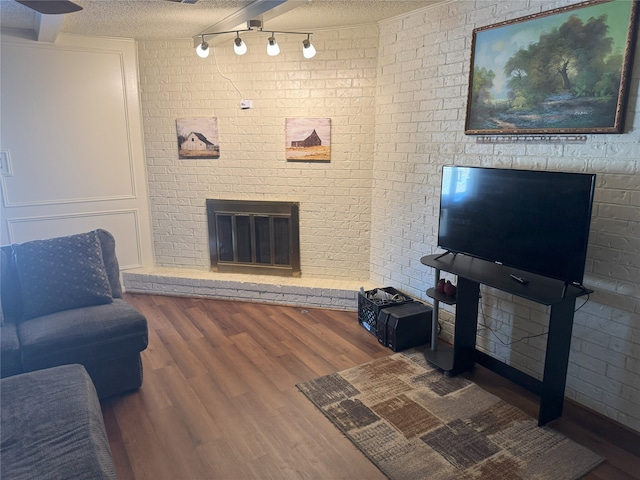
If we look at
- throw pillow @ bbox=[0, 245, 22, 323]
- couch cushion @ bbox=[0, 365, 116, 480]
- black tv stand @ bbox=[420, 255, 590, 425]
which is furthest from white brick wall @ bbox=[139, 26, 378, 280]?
couch cushion @ bbox=[0, 365, 116, 480]

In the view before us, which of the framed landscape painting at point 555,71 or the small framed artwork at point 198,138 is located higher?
the framed landscape painting at point 555,71

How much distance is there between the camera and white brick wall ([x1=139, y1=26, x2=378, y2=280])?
A: 3.86 m

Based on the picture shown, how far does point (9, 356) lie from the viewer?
2.32 meters

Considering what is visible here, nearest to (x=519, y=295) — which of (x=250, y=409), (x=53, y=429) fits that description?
(x=250, y=409)

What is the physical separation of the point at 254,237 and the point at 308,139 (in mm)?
1124

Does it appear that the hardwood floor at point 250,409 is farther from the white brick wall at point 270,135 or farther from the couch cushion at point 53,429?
the white brick wall at point 270,135

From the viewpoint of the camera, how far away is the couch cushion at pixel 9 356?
230 cm

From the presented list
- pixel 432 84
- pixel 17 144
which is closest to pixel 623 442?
pixel 432 84

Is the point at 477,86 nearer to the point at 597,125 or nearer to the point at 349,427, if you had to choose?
the point at 597,125

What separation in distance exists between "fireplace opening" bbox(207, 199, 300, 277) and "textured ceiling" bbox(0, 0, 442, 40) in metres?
1.60

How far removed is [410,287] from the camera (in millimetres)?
3672

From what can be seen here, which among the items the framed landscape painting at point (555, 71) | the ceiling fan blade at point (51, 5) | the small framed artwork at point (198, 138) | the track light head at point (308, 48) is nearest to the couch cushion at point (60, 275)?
the ceiling fan blade at point (51, 5)

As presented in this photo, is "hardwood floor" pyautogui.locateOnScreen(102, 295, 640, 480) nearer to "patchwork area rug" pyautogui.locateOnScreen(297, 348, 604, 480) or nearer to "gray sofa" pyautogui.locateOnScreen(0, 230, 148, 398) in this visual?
"patchwork area rug" pyautogui.locateOnScreen(297, 348, 604, 480)

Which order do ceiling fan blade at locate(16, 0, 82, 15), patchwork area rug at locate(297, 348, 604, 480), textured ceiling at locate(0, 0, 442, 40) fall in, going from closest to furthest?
ceiling fan blade at locate(16, 0, 82, 15) < patchwork area rug at locate(297, 348, 604, 480) < textured ceiling at locate(0, 0, 442, 40)
